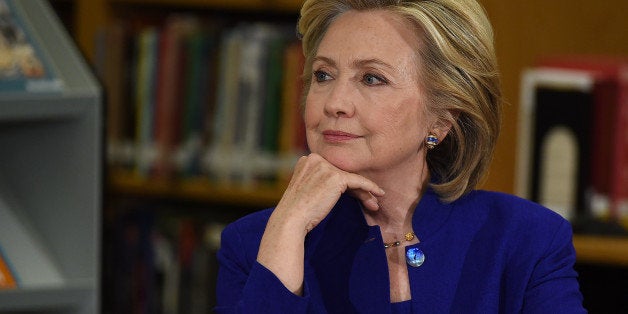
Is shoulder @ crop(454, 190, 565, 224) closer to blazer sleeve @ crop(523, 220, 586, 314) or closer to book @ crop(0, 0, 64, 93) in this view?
blazer sleeve @ crop(523, 220, 586, 314)

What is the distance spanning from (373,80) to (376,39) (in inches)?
2.1

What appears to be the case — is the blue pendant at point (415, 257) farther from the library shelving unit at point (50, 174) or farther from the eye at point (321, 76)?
the library shelving unit at point (50, 174)

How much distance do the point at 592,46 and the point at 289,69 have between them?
80 cm

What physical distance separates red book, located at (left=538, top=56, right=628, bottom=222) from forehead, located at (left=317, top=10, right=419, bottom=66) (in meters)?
1.27

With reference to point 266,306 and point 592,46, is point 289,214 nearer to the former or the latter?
point 266,306

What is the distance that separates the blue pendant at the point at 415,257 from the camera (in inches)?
58.6

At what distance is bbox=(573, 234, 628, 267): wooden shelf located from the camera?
252cm

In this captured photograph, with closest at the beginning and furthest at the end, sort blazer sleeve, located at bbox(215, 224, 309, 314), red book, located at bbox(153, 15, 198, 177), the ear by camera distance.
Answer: blazer sleeve, located at bbox(215, 224, 309, 314) → the ear → red book, located at bbox(153, 15, 198, 177)

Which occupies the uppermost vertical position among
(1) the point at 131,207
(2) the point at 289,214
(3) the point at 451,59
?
(3) the point at 451,59

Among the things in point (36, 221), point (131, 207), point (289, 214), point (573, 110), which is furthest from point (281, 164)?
point (289, 214)

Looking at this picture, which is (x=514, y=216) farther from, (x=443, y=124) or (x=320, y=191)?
(x=320, y=191)

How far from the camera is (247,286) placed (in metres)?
1.42

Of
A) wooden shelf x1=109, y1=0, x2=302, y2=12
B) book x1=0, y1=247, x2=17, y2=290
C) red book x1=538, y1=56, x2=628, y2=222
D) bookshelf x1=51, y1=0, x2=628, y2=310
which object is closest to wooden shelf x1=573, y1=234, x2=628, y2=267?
bookshelf x1=51, y1=0, x2=628, y2=310

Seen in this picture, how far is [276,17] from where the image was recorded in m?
3.26
